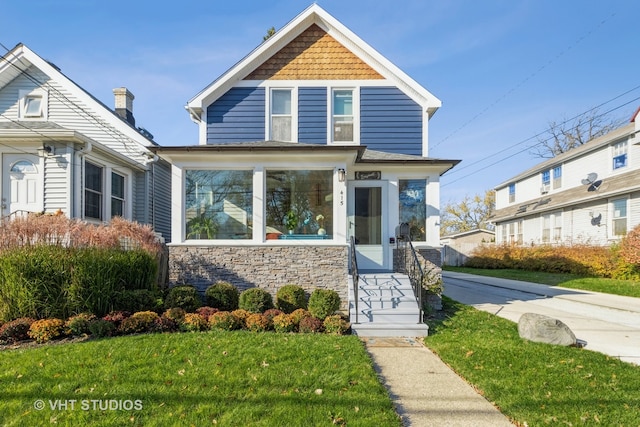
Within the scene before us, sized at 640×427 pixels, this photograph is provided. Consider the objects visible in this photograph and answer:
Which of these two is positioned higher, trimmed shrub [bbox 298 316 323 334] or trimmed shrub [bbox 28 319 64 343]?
trimmed shrub [bbox 28 319 64 343]

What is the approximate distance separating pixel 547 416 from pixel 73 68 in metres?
15.6

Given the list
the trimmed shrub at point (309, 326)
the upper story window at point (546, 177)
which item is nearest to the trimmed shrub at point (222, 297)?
the trimmed shrub at point (309, 326)

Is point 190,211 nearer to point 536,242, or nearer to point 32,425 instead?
point 32,425

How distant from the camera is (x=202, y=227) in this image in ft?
26.7

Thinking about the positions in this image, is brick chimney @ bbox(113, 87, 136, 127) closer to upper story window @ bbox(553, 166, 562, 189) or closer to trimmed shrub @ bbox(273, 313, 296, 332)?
trimmed shrub @ bbox(273, 313, 296, 332)

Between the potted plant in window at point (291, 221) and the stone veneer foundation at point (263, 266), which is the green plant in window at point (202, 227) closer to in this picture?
the stone veneer foundation at point (263, 266)

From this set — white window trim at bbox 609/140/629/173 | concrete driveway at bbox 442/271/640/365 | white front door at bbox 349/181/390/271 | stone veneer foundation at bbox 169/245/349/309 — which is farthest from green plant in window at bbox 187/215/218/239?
white window trim at bbox 609/140/629/173

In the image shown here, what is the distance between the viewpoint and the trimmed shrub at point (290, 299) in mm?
7262

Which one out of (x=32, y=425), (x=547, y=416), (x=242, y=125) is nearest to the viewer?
(x=32, y=425)

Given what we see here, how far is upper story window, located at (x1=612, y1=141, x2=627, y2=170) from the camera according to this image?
1645 centimetres

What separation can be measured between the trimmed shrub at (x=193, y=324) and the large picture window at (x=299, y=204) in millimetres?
2510

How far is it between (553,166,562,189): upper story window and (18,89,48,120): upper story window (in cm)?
2511

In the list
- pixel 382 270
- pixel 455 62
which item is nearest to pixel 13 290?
pixel 382 270

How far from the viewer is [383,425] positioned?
3.20 m
